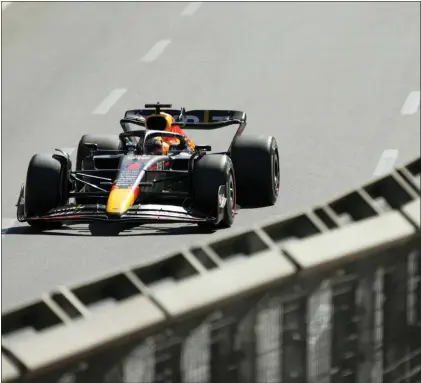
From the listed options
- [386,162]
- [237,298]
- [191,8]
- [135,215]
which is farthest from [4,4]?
[237,298]

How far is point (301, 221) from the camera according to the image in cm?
535

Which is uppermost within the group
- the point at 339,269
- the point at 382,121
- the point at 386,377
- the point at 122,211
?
the point at 339,269

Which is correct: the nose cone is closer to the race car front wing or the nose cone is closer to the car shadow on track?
the race car front wing

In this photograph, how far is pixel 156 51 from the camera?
86.6 feet

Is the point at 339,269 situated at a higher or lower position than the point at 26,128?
higher

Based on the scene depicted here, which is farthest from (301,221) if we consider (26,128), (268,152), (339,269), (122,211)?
(26,128)

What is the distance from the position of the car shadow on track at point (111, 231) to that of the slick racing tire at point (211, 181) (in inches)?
8.0

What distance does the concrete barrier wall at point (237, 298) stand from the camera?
160 inches

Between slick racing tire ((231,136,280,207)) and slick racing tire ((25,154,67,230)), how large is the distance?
185cm

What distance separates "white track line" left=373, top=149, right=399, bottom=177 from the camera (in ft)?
63.0

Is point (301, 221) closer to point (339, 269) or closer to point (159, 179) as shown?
point (339, 269)

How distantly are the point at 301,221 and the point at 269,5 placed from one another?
2381 cm

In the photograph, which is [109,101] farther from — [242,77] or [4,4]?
[4,4]

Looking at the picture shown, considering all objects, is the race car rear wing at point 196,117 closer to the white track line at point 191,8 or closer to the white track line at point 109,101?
the white track line at point 109,101
